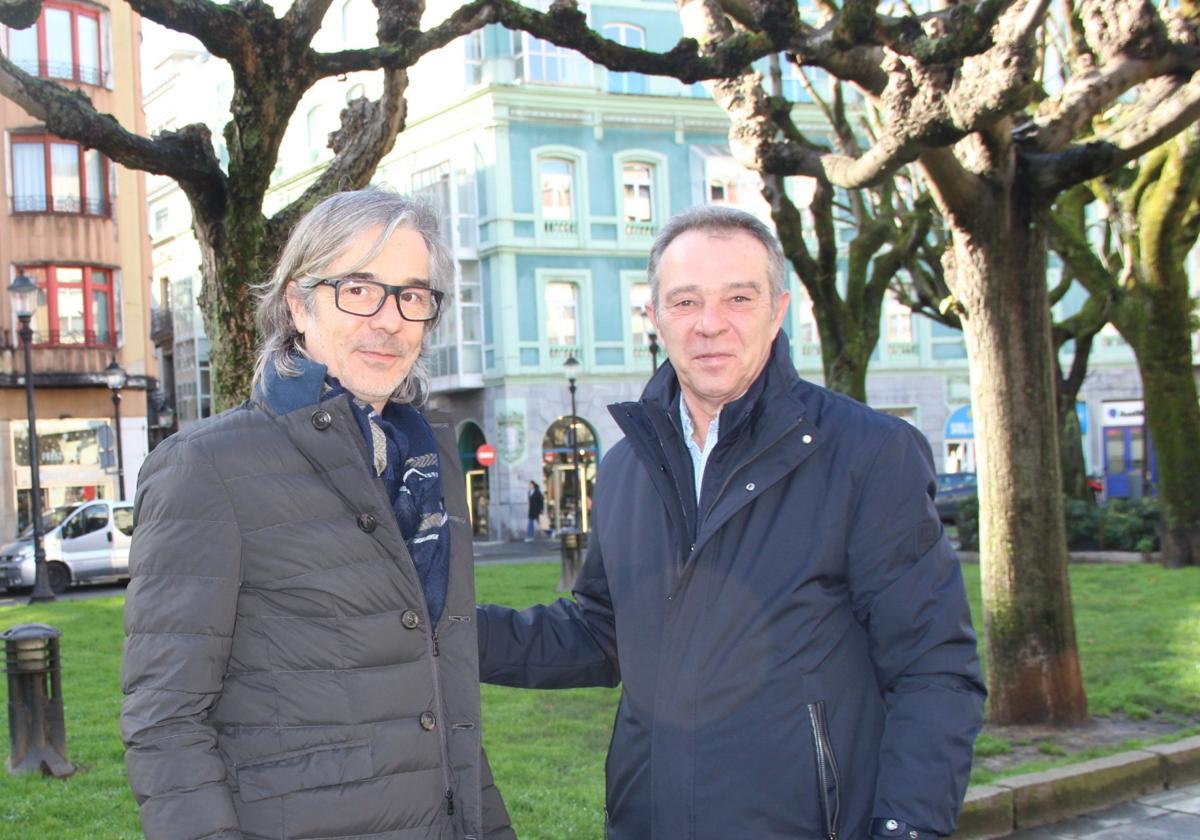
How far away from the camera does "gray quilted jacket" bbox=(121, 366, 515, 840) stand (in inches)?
90.7

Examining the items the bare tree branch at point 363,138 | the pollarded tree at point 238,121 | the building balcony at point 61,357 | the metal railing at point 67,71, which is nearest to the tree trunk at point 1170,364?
the pollarded tree at point 238,121

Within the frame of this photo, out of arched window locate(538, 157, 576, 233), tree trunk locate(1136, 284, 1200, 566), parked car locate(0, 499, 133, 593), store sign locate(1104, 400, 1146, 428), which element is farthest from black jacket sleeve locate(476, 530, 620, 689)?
store sign locate(1104, 400, 1146, 428)

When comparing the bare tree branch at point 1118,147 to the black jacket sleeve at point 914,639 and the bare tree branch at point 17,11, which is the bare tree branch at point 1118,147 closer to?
the black jacket sleeve at point 914,639

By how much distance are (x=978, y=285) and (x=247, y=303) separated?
14.4ft

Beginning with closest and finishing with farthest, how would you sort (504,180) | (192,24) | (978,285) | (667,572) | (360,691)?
(360,691) < (667,572) < (192,24) < (978,285) < (504,180)

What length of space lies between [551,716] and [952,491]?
25.8m

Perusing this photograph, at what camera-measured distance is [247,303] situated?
19.4 ft

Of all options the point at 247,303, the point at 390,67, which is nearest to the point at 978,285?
the point at 390,67

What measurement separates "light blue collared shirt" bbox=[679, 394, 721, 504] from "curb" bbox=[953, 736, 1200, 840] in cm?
363

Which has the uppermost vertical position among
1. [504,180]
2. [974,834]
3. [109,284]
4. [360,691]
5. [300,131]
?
[300,131]

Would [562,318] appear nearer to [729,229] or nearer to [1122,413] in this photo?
[1122,413]

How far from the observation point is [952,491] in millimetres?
32656

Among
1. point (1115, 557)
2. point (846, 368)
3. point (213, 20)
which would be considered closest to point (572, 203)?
point (846, 368)

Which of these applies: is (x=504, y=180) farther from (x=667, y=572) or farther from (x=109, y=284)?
(x=667, y=572)
